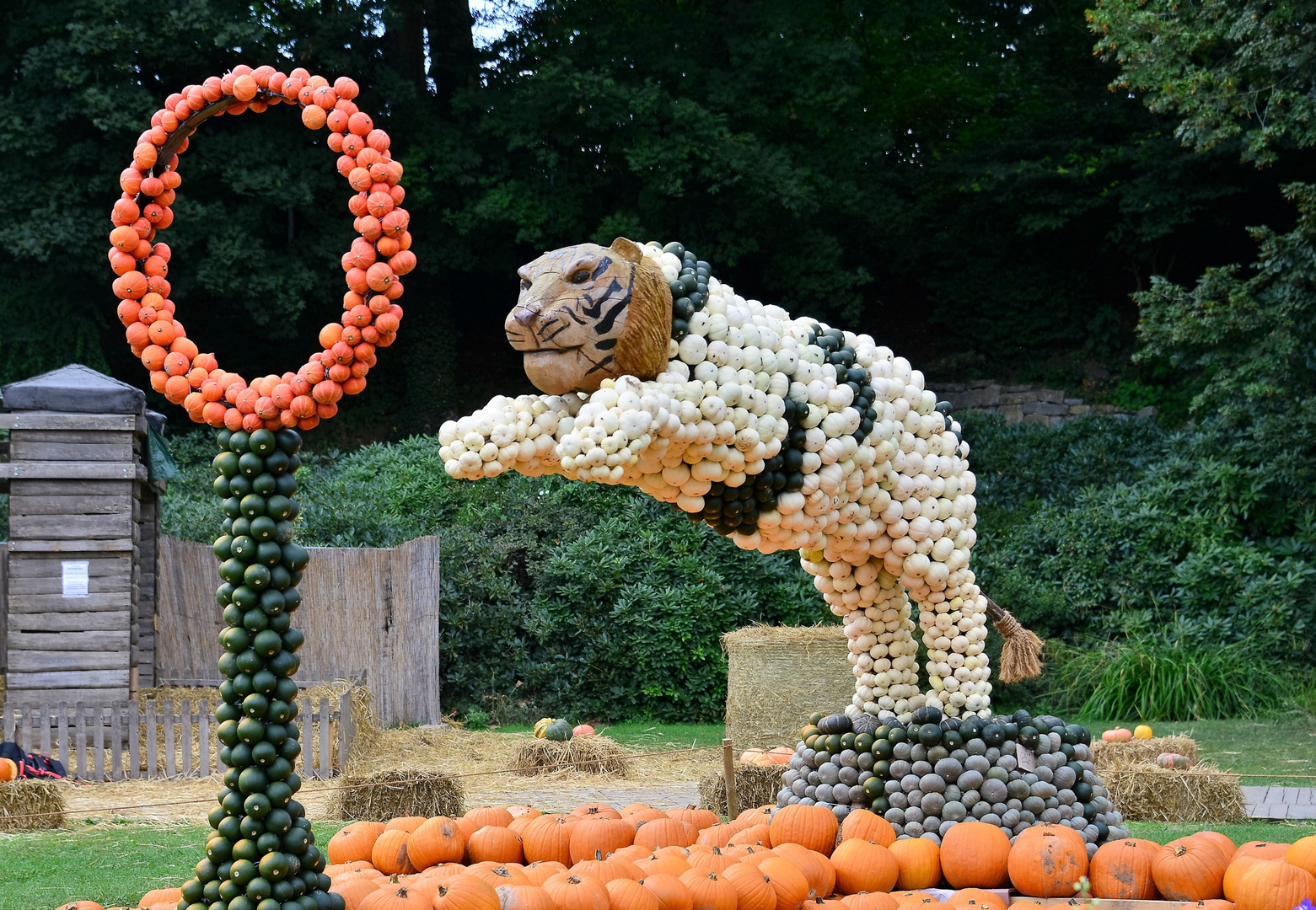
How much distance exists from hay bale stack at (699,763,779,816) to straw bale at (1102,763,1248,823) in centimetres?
195

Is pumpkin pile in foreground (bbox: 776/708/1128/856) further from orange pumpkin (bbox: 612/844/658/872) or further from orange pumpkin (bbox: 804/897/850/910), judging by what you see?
orange pumpkin (bbox: 612/844/658/872)

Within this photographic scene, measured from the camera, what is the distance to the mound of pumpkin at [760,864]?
3.80m

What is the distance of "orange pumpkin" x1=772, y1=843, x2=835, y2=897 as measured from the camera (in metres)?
4.23

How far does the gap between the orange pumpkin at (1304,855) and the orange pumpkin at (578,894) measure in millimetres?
2196

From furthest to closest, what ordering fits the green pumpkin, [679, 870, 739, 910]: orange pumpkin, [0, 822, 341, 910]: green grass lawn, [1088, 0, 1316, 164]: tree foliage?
[1088, 0, 1316, 164]: tree foliage < the green pumpkin < [0, 822, 341, 910]: green grass lawn < [679, 870, 739, 910]: orange pumpkin

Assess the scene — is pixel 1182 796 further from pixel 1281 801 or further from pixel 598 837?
pixel 598 837

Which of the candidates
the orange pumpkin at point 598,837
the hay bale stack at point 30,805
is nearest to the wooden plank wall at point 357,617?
the hay bale stack at point 30,805

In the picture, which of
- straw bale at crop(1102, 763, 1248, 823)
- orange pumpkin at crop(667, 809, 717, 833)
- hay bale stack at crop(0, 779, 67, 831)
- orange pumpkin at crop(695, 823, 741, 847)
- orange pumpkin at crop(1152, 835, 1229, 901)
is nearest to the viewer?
orange pumpkin at crop(1152, 835, 1229, 901)

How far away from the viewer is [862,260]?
20422 millimetres

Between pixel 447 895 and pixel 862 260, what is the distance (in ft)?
58.5

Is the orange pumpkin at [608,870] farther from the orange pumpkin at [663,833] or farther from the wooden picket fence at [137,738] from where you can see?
the wooden picket fence at [137,738]

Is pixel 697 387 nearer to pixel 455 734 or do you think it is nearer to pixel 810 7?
pixel 455 734

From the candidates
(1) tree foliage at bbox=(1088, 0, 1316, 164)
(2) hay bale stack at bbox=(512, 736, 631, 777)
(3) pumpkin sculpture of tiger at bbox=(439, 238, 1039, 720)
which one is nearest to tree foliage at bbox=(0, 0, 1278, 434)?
(1) tree foliage at bbox=(1088, 0, 1316, 164)

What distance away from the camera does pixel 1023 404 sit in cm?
1783
